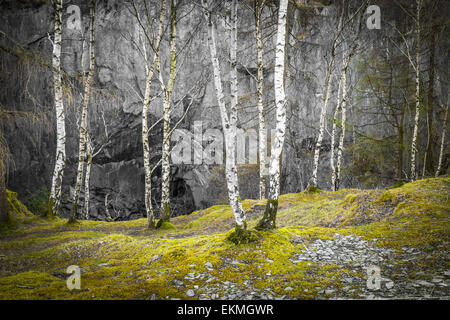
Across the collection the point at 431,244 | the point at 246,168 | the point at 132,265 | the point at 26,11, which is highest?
the point at 26,11

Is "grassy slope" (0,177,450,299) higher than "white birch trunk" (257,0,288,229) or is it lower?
lower

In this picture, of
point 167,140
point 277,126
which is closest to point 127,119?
point 167,140

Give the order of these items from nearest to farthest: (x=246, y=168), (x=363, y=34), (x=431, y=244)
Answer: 1. (x=431, y=244)
2. (x=246, y=168)
3. (x=363, y=34)

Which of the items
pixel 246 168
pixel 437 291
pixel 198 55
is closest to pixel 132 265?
pixel 437 291

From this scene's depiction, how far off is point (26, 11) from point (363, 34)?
90.7ft

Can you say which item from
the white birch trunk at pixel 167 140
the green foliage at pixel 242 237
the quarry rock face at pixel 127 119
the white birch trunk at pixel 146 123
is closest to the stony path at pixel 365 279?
the green foliage at pixel 242 237

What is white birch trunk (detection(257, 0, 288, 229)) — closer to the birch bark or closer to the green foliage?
the green foliage

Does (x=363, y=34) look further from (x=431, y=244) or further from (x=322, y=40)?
(x=431, y=244)

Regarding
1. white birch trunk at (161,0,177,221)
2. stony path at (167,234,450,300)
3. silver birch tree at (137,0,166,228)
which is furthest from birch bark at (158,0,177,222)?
stony path at (167,234,450,300)

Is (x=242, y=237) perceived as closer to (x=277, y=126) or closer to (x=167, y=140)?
(x=277, y=126)

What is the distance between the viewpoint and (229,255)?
5043mm

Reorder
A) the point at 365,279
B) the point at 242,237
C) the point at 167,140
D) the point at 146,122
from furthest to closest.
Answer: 1. the point at 167,140
2. the point at 146,122
3. the point at 242,237
4. the point at 365,279

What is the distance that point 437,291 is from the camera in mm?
3508

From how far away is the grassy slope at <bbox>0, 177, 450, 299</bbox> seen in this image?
13.4 ft
